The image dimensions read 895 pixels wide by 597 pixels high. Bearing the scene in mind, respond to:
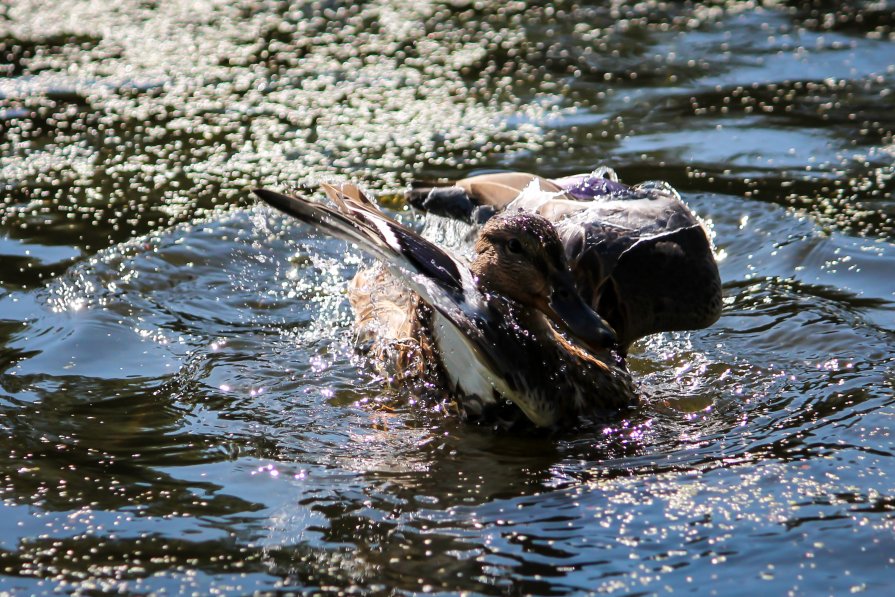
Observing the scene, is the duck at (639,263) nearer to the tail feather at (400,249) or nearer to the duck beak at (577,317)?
the duck beak at (577,317)

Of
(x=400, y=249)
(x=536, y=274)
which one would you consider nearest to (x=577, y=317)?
(x=536, y=274)

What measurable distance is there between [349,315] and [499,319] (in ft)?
5.88

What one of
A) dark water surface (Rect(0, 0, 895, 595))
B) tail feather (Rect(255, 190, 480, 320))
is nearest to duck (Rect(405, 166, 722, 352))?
dark water surface (Rect(0, 0, 895, 595))

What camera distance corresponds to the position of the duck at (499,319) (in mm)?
4473

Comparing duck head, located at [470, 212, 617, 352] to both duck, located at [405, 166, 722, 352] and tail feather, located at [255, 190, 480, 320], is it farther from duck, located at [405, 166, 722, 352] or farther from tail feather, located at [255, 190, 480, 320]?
duck, located at [405, 166, 722, 352]

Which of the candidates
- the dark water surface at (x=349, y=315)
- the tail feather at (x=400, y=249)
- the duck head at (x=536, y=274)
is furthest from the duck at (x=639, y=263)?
the tail feather at (x=400, y=249)

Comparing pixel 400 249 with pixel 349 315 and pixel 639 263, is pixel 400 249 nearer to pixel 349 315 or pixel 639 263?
pixel 639 263

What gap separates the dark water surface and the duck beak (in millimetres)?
374

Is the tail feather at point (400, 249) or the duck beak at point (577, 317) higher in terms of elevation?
the tail feather at point (400, 249)

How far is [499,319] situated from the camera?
15.1 ft

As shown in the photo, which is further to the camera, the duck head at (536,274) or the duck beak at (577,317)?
the duck head at (536,274)

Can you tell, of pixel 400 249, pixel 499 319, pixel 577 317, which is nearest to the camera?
pixel 400 249

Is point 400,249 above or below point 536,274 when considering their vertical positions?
above

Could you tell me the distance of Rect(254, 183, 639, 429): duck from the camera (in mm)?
4473
